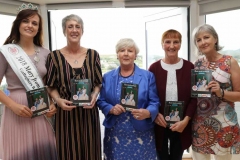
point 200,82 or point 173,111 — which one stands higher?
point 200,82

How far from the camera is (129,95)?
57.3 inches

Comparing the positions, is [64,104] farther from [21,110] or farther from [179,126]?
[179,126]

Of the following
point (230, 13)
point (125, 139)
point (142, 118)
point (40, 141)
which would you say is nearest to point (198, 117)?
point (142, 118)

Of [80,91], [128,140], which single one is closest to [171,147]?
[128,140]

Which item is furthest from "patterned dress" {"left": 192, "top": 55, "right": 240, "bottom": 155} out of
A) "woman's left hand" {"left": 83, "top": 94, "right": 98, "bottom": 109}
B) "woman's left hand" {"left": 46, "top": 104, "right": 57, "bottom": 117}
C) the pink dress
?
the pink dress

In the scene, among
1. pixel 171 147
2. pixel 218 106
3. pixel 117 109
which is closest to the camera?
pixel 117 109

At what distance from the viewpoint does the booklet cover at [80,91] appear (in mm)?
1447

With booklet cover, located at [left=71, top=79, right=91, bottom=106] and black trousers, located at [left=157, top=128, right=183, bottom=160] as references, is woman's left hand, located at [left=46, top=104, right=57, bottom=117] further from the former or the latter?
black trousers, located at [left=157, top=128, right=183, bottom=160]

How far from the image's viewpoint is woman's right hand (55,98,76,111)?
1454mm

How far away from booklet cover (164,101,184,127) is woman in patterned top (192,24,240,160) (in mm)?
181

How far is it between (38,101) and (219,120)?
1216 mm

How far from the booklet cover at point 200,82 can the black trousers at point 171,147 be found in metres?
0.36

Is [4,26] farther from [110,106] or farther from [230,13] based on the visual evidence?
[230,13]

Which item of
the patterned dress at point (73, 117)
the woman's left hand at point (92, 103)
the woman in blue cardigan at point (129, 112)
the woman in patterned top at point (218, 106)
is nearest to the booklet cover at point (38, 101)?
the patterned dress at point (73, 117)
